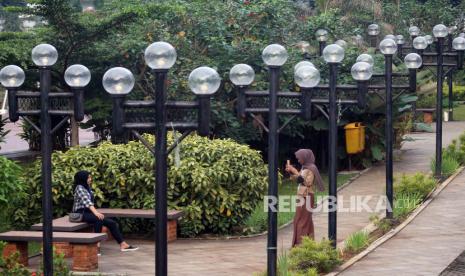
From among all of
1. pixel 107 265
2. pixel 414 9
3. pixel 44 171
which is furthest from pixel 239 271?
pixel 414 9

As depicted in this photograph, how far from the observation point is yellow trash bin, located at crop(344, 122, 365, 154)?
23125mm

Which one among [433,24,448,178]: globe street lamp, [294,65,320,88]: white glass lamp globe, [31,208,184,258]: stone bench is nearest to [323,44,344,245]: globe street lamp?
[294,65,320,88]: white glass lamp globe

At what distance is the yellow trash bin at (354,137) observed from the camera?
23.1m

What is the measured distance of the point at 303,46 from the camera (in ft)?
76.7

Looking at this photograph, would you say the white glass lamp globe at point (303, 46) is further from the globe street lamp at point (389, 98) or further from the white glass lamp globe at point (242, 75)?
the white glass lamp globe at point (242, 75)

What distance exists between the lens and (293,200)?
19.4 m

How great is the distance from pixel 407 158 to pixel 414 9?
1357cm

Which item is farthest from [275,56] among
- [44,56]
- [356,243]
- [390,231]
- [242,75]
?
[390,231]

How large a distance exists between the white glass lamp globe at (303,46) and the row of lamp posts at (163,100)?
839 centimetres

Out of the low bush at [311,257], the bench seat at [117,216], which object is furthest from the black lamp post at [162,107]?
the bench seat at [117,216]

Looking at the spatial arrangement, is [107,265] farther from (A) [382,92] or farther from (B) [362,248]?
(A) [382,92]

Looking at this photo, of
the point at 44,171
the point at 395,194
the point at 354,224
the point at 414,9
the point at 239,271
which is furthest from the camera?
the point at 414,9

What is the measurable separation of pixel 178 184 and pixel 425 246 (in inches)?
149

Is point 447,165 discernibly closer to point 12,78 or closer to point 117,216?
point 117,216
